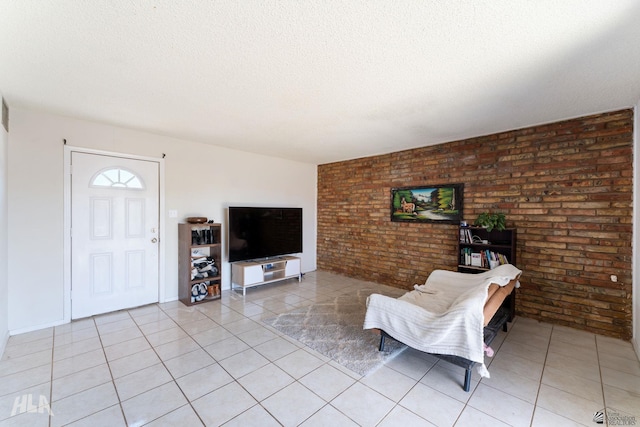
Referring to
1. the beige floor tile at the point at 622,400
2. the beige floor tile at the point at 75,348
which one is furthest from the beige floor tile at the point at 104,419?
the beige floor tile at the point at 622,400

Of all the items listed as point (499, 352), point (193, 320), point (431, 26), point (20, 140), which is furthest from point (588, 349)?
point (20, 140)

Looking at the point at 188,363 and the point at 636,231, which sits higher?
the point at 636,231

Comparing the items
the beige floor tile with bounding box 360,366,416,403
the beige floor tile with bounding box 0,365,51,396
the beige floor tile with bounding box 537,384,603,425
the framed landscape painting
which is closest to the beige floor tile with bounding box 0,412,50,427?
the beige floor tile with bounding box 0,365,51,396

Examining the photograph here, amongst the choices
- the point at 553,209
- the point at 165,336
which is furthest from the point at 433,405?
the point at 553,209

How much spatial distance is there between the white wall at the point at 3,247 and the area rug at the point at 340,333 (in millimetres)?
2504

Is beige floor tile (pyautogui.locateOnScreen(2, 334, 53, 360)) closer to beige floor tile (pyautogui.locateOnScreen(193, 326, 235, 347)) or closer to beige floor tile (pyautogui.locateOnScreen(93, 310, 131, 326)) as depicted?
beige floor tile (pyautogui.locateOnScreen(93, 310, 131, 326))

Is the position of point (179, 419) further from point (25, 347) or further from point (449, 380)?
point (25, 347)

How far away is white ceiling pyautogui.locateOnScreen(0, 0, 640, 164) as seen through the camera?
4.86 feet

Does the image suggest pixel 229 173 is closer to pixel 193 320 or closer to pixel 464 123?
pixel 193 320

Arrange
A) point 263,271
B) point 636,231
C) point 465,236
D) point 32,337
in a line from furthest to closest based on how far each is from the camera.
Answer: point 263,271 → point 465,236 → point 32,337 → point 636,231

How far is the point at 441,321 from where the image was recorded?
2.07 meters

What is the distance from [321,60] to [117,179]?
10.3 ft

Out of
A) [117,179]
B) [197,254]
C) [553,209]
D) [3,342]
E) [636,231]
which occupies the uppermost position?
[117,179]

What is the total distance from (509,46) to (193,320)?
3.94 meters
